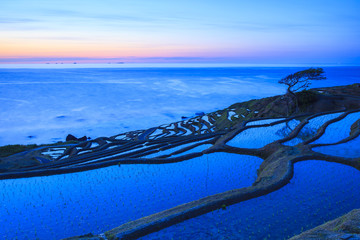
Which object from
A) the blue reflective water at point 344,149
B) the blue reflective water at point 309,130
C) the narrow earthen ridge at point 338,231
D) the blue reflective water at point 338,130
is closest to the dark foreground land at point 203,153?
the blue reflective water at point 309,130

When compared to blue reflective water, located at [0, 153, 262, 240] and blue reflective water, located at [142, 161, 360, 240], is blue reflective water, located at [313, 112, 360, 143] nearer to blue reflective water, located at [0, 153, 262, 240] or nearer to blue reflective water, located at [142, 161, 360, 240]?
blue reflective water, located at [0, 153, 262, 240]

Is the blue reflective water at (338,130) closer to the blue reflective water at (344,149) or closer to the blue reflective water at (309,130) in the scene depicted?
the blue reflective water at (309,130)

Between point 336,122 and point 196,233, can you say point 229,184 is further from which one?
point 336,122

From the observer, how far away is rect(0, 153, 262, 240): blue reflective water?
966 cm

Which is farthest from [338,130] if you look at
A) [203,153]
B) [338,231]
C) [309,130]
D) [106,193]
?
[106,193]

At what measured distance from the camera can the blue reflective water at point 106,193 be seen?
31.7ft

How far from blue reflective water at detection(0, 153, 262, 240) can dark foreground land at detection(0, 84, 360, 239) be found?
878 millimetres

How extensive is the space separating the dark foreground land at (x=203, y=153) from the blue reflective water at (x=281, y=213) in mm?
380

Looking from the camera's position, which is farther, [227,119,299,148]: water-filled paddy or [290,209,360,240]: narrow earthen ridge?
[227,119,299,148]: water-filled paddy

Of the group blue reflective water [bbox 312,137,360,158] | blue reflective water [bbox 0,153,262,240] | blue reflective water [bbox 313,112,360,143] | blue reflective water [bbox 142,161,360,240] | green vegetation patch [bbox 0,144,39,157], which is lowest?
green vegetation patch [bbox 0,144,39,157]

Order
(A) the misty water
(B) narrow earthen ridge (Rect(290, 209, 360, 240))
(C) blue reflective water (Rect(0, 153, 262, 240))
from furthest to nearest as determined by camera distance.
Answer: (C) blue reflective water (Rect(0, 153, 262, 240)) → (A) the misty water → (B) narrow earthen ridge (Rect(290, 209, 360, 240))

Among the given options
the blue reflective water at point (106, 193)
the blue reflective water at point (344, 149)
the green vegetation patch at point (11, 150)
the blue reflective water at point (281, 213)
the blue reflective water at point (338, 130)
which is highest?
the blue reflective water at point (338, 130)

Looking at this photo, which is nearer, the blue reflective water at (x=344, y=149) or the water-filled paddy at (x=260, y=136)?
the blue reflective water at (x=344, y=149)

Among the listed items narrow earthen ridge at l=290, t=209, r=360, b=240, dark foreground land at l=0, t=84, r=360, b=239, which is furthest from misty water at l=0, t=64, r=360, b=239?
narrow earthen ridge at l=290, t=209, r=360, b=240
